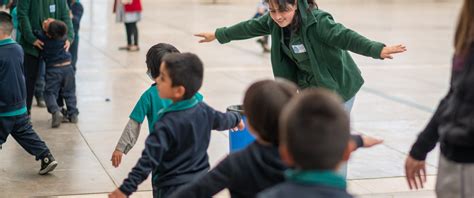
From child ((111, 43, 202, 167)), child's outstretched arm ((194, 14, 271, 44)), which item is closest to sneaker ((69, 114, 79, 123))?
child's outstretched arm ((194, 14, 271, 44))

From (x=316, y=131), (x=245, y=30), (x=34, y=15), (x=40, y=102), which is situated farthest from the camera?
(x=40, y=102)

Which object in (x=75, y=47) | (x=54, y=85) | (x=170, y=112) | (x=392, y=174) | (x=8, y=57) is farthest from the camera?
(x=75, y=47)

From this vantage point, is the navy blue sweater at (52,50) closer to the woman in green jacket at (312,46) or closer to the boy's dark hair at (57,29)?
the boy's dark hair at (57,29)

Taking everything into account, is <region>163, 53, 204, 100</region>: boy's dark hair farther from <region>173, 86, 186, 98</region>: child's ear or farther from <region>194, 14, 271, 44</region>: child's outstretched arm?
<region>194, 14, 271, 44</region>: child's outstretched arm

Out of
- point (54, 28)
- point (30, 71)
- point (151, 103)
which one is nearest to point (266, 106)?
point (151, 103)

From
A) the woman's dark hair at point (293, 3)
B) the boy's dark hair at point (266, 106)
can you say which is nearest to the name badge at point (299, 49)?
the woman's dark hair at point (293, 3)

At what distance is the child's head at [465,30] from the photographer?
3480 millimetres

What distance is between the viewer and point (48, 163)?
7.02 m

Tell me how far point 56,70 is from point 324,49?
14.1ft

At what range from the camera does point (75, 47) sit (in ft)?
37.1

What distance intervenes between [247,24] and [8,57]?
6.53 ft

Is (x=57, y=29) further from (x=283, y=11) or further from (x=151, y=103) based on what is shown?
(x=151, y=103)

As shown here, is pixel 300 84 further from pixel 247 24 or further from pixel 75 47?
pixel 75 47

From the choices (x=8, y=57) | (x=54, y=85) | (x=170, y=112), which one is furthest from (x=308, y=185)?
(x=54, y=85)
